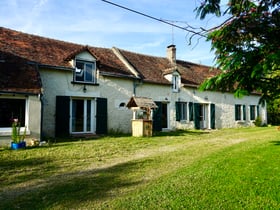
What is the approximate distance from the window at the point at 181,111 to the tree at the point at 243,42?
45.5ft

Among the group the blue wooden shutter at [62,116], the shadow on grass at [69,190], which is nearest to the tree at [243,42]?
the shadow on grass at [69,190]

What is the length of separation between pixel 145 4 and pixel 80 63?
→ 7.78m

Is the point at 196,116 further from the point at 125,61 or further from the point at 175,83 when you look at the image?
the point at 125,61

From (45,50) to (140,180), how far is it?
37.8 ft

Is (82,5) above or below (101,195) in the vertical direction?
above

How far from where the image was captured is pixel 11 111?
A: 1070 centimetres

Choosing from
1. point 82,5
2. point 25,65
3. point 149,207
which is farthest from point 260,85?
point 25,65

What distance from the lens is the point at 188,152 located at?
8.43 metres

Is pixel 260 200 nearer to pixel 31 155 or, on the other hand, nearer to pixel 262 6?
pixel 262 6

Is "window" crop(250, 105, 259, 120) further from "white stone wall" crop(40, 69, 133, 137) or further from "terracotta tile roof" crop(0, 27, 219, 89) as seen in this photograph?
"white stone wall" crop(40, 69, 133, 137)

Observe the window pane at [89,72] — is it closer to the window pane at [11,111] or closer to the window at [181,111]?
the window pane at [11,111]

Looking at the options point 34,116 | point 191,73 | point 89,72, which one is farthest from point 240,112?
point 34,116

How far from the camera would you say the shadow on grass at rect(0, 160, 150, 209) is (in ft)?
13.3

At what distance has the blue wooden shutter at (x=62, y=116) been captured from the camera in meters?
12.8
